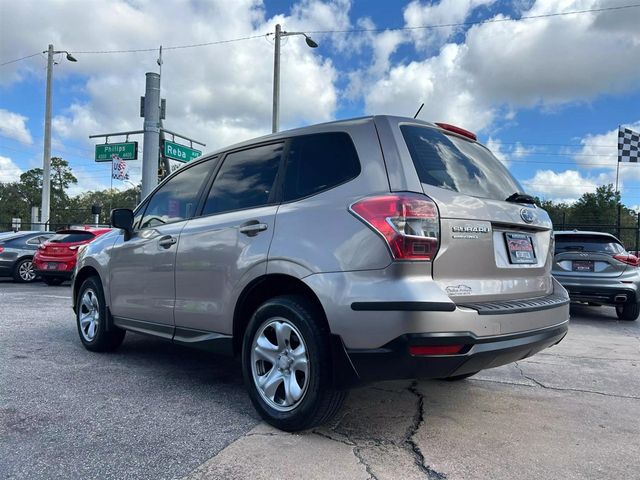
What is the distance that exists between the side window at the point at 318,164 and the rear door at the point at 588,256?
640 centimetres

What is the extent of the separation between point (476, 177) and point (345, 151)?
88cm

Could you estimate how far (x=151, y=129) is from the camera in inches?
575

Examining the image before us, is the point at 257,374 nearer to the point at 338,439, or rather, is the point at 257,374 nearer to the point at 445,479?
the point at 338,439

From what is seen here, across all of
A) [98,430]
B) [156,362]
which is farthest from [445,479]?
[156,362]

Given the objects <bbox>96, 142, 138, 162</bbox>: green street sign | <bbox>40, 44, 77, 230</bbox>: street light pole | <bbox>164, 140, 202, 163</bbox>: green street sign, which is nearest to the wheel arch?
<bbox>164, 140, 202, 163</bbox>: green street sign

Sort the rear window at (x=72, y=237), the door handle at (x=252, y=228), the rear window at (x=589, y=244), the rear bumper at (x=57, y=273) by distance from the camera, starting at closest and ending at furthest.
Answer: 1. the door handle at (x=252, y=228)
2. the rear window at (x=589, y=244)
3. the rear bumper at (x=57, y=273)
4. the rear window at (x=72, y=237)

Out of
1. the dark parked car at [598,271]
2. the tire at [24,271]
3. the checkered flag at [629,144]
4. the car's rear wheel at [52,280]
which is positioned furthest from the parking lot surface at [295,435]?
the checkered flag at [629,144]

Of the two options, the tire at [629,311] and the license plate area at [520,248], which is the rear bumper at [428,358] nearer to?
the license plate area at [520,248]

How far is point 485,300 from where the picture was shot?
295 centimetres

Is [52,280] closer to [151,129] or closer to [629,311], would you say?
[151,129]

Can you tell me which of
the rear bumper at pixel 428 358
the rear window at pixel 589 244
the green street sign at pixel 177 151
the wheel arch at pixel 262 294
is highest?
the green street sign at pixel 177 151

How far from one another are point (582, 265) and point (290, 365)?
22.3 feet

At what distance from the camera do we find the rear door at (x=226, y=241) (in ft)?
11.3

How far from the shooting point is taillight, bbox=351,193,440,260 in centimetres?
271
